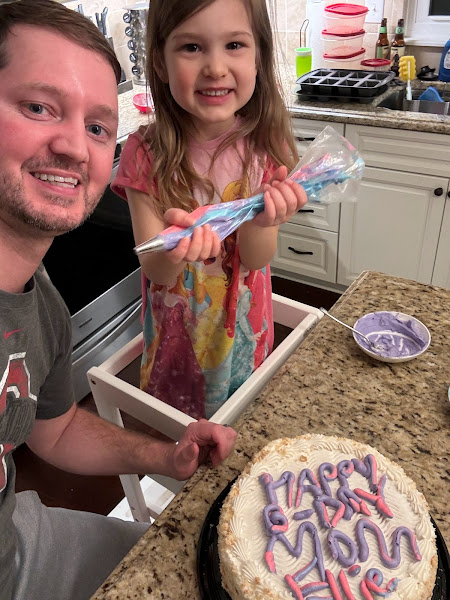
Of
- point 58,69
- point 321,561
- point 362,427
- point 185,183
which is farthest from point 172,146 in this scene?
point 321,561

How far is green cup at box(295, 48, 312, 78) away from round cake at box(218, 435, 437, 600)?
8.53 ft

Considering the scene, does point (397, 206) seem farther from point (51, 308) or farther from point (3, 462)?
point (3, 462)

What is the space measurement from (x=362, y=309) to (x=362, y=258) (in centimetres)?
177

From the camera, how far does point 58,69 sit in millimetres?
780

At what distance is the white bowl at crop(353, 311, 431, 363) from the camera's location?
965 millimetres

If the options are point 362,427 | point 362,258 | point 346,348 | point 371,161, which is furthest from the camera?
point 362,258

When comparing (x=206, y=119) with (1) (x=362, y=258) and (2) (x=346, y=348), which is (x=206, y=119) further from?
(1) (x=362, y=258)

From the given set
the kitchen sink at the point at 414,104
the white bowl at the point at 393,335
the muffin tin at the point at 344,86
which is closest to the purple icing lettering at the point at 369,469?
the white bowl at the point at 393,335

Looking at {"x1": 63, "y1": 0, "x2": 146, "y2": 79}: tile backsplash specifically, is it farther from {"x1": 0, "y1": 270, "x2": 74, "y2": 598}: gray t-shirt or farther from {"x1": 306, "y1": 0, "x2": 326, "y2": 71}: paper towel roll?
{"x1": 0, "y1": 270, "x2": 74, "y2": 598}: gray t-shirt

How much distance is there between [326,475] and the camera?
73 cm

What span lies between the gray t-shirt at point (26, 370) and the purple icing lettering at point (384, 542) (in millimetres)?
584

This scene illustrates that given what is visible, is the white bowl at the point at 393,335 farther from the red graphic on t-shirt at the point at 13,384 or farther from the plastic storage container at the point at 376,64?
the plastic storage container at the point at 376,64

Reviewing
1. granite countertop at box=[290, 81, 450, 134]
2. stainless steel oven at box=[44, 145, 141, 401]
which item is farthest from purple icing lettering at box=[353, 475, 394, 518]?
granite countertop at box=[290, 81, 450, 134]

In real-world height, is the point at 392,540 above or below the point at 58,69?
below
